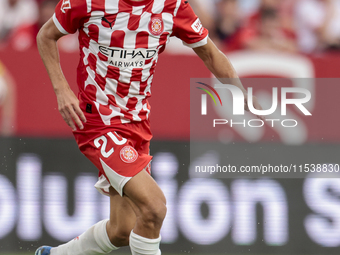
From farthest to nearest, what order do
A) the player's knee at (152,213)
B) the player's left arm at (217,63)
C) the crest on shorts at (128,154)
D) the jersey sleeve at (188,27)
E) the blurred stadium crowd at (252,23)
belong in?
the blurred stadium crowd at (252,23), the player's left arm at (217,63), the jersey sleeve at (188,27), the crest on shorts at (128,154), the player's knee at (152,213)

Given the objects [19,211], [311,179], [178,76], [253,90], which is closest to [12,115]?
[19,211]

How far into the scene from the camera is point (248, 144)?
16.4 feet

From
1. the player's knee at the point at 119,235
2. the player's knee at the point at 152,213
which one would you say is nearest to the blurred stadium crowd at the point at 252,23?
the player's knee at the point at 119,235

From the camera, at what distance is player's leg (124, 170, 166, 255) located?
10.0ft

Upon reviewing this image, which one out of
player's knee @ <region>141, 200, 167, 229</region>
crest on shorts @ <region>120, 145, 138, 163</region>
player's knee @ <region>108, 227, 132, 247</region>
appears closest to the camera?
player's knee @ <region>141, 200, 167, 229</region>

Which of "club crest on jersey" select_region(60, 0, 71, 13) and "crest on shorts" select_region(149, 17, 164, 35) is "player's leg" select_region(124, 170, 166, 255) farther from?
"club crest on jersey" select_region(60, 0, 71, 13)

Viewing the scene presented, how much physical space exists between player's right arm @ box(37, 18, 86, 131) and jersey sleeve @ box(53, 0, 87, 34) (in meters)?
0.05

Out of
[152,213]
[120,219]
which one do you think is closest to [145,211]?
[152,213]

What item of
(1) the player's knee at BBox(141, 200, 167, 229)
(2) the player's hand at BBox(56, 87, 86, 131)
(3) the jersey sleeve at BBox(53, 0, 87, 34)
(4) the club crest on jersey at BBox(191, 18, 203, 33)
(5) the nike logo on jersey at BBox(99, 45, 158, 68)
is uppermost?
(3) the jersey sleeve at BBox(53, 0, 87, 34)

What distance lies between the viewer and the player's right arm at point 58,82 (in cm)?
320

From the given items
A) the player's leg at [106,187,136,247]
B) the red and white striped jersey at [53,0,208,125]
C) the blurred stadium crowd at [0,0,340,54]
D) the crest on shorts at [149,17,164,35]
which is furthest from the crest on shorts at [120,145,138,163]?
the blurred stadium crowd at [0,0,340,54]

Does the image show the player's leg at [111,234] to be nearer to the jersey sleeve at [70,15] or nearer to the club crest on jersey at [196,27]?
the jersey sleeve at [70,15]

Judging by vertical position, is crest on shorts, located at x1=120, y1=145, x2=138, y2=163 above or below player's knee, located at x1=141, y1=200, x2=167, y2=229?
above

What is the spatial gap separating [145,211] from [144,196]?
0.09 metres
